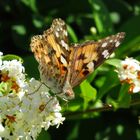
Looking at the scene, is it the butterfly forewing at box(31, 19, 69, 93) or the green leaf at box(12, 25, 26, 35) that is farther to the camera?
the green leaf at box(12, 25, 26, 35)

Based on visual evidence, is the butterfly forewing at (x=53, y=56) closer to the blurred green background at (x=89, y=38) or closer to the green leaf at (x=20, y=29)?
the blurred green background at (x=89, y=38)

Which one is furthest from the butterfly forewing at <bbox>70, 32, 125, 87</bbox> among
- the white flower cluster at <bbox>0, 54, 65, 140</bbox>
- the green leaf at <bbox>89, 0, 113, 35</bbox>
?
the green leaf at <bbox>89, 0, 113, 35</bbox>

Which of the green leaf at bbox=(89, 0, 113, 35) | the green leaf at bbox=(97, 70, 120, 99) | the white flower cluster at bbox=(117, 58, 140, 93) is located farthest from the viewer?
the green leaf at bbox=(89, 0, 113, 35)

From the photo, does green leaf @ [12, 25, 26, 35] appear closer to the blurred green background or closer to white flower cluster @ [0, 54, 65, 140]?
the blurred green background

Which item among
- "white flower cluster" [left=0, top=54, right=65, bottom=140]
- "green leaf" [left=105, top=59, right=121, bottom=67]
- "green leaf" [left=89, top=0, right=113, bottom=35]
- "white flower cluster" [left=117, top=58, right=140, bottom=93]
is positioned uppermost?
"green leaf" [left=89, top=0, right=113, bottom=35]

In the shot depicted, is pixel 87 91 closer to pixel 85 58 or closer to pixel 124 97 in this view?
pixel 124 97

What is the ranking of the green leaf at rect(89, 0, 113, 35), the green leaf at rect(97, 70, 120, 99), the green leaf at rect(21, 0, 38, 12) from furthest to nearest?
the green leaf at rect(21, 0, 38, 12)
the green leaf at rect(89, 0, 113, 35)
the green leaf at rect(97, 70, 120, 99)

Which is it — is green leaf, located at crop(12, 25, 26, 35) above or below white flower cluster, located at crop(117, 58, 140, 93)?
above

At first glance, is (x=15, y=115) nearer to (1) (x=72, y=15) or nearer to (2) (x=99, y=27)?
(2) (x=99, y=27)
